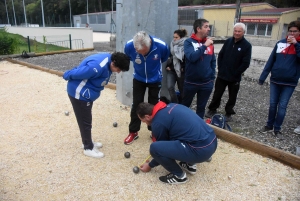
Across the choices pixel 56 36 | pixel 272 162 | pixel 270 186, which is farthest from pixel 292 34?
pixel 56 36

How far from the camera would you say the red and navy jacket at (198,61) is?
3635mm

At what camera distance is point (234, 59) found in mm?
4352

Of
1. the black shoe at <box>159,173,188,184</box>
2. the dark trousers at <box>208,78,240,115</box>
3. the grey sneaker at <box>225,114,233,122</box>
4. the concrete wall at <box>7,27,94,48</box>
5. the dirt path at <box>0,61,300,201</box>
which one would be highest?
the concrete wall at <box>7,27,94,48</box>

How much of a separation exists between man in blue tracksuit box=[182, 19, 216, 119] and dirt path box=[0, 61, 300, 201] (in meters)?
0.88

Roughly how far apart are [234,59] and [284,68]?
0.82 metres

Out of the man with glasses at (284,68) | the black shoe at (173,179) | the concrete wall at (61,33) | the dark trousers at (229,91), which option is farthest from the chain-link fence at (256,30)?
the black shoe at (173,179)

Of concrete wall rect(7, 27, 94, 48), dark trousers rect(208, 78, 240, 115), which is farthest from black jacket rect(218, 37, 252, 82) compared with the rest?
concrete wall rect(7, 27, 94, 48)

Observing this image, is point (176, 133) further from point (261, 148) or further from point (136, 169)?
point (261, 148)

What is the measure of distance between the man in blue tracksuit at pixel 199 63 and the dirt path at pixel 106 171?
0.88 m

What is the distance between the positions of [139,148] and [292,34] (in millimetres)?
2870

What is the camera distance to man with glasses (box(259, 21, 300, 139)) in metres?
3.76

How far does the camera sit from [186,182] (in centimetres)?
303

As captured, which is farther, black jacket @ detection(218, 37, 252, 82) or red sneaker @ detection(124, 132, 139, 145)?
black jacket @ detection(218, 37, 252, 82)

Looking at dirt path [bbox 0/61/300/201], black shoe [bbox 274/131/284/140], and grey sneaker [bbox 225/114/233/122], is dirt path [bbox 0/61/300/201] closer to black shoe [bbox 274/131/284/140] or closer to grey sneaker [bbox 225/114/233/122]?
black shoe [bbox 274/131/284/140]
